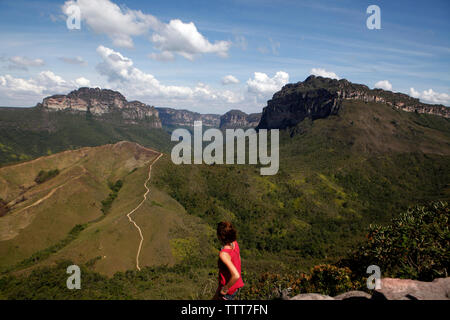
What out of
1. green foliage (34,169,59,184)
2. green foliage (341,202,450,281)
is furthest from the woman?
green foliage (34,169,59,184)

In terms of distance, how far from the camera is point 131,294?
52594 millimetres

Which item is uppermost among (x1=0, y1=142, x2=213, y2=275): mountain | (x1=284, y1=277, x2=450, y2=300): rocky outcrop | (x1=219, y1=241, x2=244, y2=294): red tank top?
(x1=219, y1=241, x2=244, y2=294): red tank top

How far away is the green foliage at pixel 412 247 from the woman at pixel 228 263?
60.8 feet

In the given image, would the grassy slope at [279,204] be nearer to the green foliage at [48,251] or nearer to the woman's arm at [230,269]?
the green foliage at [48,251]

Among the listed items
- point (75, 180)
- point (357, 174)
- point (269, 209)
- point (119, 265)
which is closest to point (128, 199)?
point (75, 180)

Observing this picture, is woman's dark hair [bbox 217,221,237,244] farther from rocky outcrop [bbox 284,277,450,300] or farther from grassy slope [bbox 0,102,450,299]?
grassy slope [bbox 0,102,450,299]

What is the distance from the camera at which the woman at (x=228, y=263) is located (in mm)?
8297

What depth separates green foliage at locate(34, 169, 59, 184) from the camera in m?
109

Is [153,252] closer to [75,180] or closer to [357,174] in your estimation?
[75,180]

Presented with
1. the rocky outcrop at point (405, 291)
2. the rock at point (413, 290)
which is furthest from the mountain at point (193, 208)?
the rock at point (413, 290)

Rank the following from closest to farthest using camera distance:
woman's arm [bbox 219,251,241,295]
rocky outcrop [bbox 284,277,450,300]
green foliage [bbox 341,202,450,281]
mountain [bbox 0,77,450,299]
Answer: woman's arm [bbox 219,251,241,295]
rocky outcrop [bbox 284,277,450,300]
green foliage [bbox 341,202,450,281]
mountain [bbox 0,77,450,299]

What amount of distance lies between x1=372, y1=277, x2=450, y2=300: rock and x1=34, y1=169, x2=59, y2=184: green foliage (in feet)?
407

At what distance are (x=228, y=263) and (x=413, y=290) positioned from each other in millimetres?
10012

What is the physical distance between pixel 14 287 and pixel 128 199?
43.2 metres
